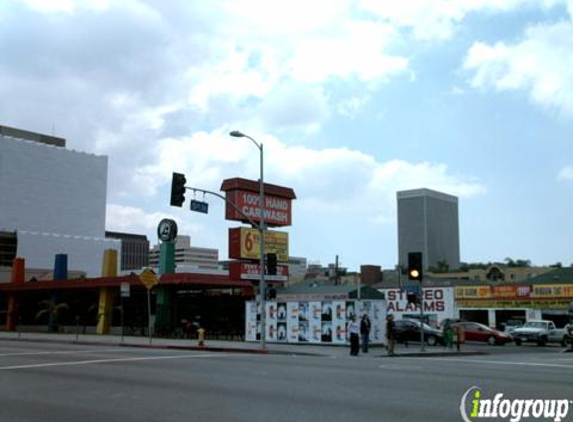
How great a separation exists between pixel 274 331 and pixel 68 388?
22.6 m

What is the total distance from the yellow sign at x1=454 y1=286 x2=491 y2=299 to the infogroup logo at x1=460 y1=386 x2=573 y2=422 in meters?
49.4

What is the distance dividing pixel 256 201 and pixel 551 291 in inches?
1032

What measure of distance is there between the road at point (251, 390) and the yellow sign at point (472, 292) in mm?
40322

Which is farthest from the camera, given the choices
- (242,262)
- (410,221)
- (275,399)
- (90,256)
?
(410,221)

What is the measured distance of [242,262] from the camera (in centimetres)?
4241

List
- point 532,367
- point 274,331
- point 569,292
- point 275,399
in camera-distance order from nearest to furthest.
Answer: point 275,399 < point 532,367 < point 274,331 < point 569,292

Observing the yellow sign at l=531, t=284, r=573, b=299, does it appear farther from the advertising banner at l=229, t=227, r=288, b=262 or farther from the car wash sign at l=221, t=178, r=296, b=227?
the advertising banner at l=229, t=227, r=288, b=262

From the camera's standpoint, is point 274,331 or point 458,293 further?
point 458,293

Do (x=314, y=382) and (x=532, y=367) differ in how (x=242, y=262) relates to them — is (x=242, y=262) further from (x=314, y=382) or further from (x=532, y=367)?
(x=314, y=382)

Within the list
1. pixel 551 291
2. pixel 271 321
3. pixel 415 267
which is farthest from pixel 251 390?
pixel 551 291

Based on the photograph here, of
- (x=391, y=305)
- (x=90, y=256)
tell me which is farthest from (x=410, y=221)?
(x=391, y=305)

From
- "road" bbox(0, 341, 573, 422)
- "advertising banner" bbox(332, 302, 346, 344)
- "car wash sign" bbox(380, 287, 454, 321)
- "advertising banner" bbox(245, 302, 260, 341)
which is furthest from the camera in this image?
"car wash sign" bbox(380, 287, 454, 321)

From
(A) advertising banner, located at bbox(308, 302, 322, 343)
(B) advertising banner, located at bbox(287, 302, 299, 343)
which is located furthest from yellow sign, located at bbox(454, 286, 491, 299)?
(A) advertising banner, located at bbox(308, 302, 322, 343)

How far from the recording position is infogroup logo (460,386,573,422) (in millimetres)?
10766
